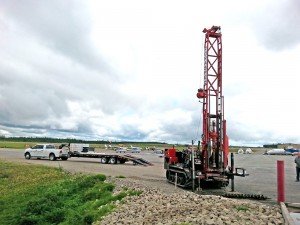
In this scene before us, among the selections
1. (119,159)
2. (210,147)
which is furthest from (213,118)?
(119,159)

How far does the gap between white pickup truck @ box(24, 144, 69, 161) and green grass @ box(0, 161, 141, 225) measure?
17.5 metres

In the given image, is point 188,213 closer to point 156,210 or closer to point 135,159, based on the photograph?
point 156,210

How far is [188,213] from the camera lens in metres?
10.7

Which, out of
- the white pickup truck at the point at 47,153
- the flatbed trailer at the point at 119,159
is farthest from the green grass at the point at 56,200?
the white pickup truck at the point at 47,153

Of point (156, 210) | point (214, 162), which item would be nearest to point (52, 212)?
point (156, 210)

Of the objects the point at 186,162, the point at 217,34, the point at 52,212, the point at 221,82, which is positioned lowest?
the point at 52,212

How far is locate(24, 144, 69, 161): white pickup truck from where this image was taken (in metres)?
40.7

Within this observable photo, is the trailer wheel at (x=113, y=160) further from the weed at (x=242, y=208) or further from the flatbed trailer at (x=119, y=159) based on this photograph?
the weed at (x=242, y=208)

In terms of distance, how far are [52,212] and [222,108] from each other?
9797 millimetres

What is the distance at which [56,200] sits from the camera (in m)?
18.2

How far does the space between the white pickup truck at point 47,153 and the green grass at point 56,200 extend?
1751 centimetres

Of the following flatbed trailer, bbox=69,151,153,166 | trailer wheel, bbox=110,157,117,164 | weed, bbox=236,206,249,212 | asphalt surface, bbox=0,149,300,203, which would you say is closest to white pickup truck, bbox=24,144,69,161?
asphalt surface, bbox=0,149,300,203

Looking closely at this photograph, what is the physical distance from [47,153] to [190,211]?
3336cm

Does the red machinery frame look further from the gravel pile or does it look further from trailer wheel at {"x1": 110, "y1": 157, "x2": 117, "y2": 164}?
trailer wheel at {"x1": 110, "y1": 157, "x2": 117, "y2": 164}
